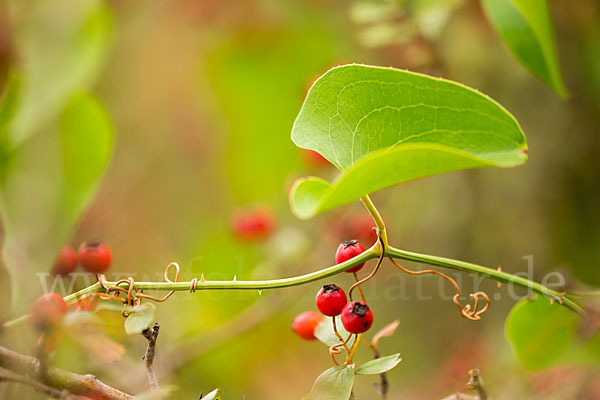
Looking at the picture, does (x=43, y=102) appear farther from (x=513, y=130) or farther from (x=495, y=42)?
(x=495, y=42)

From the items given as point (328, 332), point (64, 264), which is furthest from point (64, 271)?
point (328, 332)

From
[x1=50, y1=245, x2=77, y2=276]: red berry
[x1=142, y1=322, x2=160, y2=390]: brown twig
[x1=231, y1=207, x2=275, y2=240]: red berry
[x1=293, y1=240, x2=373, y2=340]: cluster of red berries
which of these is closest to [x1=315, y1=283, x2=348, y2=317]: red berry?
[x1=293, y1=240, x2=373, y2=340]: cluster of red berries

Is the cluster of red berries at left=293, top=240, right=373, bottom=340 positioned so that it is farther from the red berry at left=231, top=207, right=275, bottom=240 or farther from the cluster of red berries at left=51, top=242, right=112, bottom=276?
the red berry at left=231, top=207, right=275, bottom=240

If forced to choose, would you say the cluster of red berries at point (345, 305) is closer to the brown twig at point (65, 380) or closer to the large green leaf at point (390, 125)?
the large green leaf at point (390, 125)

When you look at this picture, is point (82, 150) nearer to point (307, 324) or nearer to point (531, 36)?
point (307, 324)

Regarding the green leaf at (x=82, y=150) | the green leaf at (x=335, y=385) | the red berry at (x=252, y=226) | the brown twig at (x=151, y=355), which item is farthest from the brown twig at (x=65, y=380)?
the red berry at (x=252, y=226)

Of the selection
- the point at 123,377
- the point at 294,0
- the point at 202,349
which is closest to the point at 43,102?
the point at 123,377
